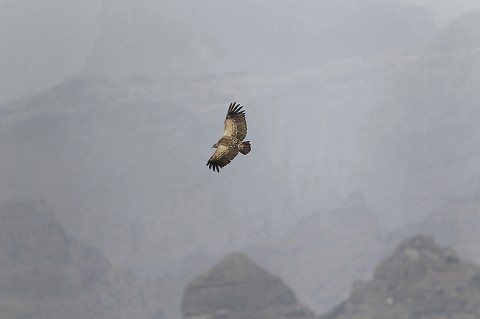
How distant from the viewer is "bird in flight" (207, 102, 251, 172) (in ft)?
359

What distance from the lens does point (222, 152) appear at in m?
110

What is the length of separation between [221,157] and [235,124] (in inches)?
157

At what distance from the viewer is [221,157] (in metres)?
110

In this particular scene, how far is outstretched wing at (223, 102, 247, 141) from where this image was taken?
A: 4397 inches

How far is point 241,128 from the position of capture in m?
112

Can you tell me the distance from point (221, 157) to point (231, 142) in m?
1.61

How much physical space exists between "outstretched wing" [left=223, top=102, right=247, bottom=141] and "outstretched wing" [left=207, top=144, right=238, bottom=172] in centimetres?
146

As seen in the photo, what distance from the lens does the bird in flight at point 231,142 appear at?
109500 millimetres

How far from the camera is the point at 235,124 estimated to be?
113m

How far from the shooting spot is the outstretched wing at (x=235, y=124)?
4397 inches

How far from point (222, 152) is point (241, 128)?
10.3 ft

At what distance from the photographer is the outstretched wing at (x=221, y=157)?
109312 mm

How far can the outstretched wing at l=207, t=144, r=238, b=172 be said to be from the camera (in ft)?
359
